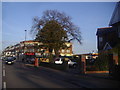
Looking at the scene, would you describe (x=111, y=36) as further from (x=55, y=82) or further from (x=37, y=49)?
(x=55, y=82)

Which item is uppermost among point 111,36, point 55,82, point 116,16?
point 116,16

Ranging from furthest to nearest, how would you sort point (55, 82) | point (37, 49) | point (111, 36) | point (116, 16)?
1. point (37, 49)
2. point (111, 36)
3. point (116, 16)
4. point (55, 82)

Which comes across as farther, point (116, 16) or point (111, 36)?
point (111, 36)

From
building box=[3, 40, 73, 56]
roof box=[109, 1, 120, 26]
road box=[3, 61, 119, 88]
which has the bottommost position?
road box=[3, 61, 119, 88]

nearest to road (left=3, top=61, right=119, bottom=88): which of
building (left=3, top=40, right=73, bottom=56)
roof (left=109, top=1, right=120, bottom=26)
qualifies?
roof (left=109, top=1, right=120, bottom=26)

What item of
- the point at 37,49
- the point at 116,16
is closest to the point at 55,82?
the point at 116,16

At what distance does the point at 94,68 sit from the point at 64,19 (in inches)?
930

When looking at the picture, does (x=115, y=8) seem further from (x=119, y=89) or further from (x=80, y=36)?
(x=80, y=36)

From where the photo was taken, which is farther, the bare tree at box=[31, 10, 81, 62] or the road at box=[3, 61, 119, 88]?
the bare tree at box=[31, 10, 81, 62]

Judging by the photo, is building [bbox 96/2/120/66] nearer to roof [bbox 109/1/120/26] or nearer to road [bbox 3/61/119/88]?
roof [bbox 109/1/120/26]

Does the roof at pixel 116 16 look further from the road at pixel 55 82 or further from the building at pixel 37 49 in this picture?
the building at pixel 37 49

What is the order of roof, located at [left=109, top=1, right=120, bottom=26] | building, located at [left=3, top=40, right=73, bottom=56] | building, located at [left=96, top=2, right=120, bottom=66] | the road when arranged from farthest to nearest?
building, located at [left=3, top=40, right=73, bottom=56] → roof, located at [left=109, top=1, right=120, bottom=26] → building, located at [left=96, top=2, right=120, bottom=66] → the road

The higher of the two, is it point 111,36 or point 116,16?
point 116,16

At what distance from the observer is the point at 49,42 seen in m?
41.0
